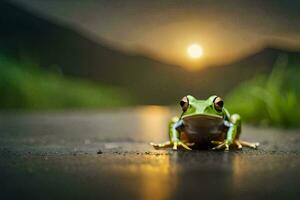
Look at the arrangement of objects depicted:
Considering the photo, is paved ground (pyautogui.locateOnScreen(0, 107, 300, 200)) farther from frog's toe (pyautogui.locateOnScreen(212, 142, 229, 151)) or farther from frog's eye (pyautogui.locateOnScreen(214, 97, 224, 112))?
frog's eye (pyautogui.locateOnScreen(214, 97, 224, 112))

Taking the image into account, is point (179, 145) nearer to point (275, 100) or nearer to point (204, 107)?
point (204, 107)


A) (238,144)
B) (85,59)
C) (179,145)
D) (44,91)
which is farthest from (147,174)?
(85,59)

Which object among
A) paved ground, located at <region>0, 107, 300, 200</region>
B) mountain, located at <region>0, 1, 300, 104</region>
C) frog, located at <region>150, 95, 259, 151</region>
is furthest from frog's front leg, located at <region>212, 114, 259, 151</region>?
mountain, located at <region>0, 1, 300, 104</region>

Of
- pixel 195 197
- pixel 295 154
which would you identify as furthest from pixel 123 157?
pixel 195 197

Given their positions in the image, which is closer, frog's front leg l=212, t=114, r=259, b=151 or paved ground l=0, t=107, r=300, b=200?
paved ground l=0, t=107, r=300, b=200

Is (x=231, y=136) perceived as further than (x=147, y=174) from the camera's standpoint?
Yes

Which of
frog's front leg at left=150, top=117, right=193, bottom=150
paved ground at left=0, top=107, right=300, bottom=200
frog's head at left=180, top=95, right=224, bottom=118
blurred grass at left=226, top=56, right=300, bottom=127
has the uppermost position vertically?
blurred grass at left=226, top=56, right=300, bottom=127

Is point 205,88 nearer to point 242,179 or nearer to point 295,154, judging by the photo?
point 295,154
